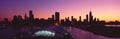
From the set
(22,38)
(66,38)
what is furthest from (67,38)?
(22,38)

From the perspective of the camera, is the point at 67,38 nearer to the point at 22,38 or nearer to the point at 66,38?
the point at 66,38

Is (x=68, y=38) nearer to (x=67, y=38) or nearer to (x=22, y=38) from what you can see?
(x=67, y=38)

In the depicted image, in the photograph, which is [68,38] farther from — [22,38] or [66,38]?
[22,38]

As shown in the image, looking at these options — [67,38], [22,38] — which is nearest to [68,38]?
[67,38]
